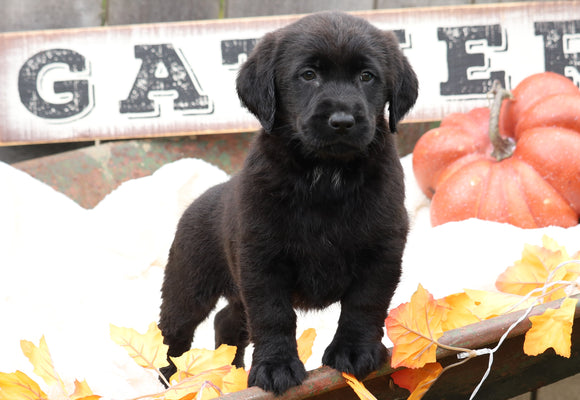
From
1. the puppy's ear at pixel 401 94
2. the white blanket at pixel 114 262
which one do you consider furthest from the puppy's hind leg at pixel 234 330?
the puppy's ear at pixel 401 94

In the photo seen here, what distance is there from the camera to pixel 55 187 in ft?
9.60

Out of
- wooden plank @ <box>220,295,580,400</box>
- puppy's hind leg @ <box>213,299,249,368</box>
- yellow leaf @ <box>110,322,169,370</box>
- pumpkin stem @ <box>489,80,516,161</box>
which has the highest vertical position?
pumpkin stem @ <box>489,80,516,161</box>

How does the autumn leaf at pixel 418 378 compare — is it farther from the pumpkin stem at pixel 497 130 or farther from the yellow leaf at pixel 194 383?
the pumpkin stem at pixel 497 130

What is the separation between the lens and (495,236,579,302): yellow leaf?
1.71 m

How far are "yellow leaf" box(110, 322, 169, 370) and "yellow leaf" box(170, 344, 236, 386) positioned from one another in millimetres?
31

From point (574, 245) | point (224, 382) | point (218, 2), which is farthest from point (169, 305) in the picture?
point (218, 2)

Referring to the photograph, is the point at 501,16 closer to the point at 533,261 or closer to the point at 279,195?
the point at 533,261

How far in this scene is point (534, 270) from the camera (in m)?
1.76

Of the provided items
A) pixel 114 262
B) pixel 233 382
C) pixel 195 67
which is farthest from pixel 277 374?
pixel 195 67

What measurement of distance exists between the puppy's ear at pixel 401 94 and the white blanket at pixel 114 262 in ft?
2.13

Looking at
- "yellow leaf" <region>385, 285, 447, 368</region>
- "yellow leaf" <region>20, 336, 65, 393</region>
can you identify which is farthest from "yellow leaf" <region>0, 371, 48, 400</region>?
"yellow leaf" <region>385, 285, 447, 368</region>

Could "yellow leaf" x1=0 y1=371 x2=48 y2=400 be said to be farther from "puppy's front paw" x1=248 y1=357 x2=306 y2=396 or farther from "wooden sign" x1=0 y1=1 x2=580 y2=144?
"wooden sign" x1=0 y1=1 x2=580 y2=144

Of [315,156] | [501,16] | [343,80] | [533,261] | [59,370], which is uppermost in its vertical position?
[501,16]

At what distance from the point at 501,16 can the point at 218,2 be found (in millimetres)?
1192
